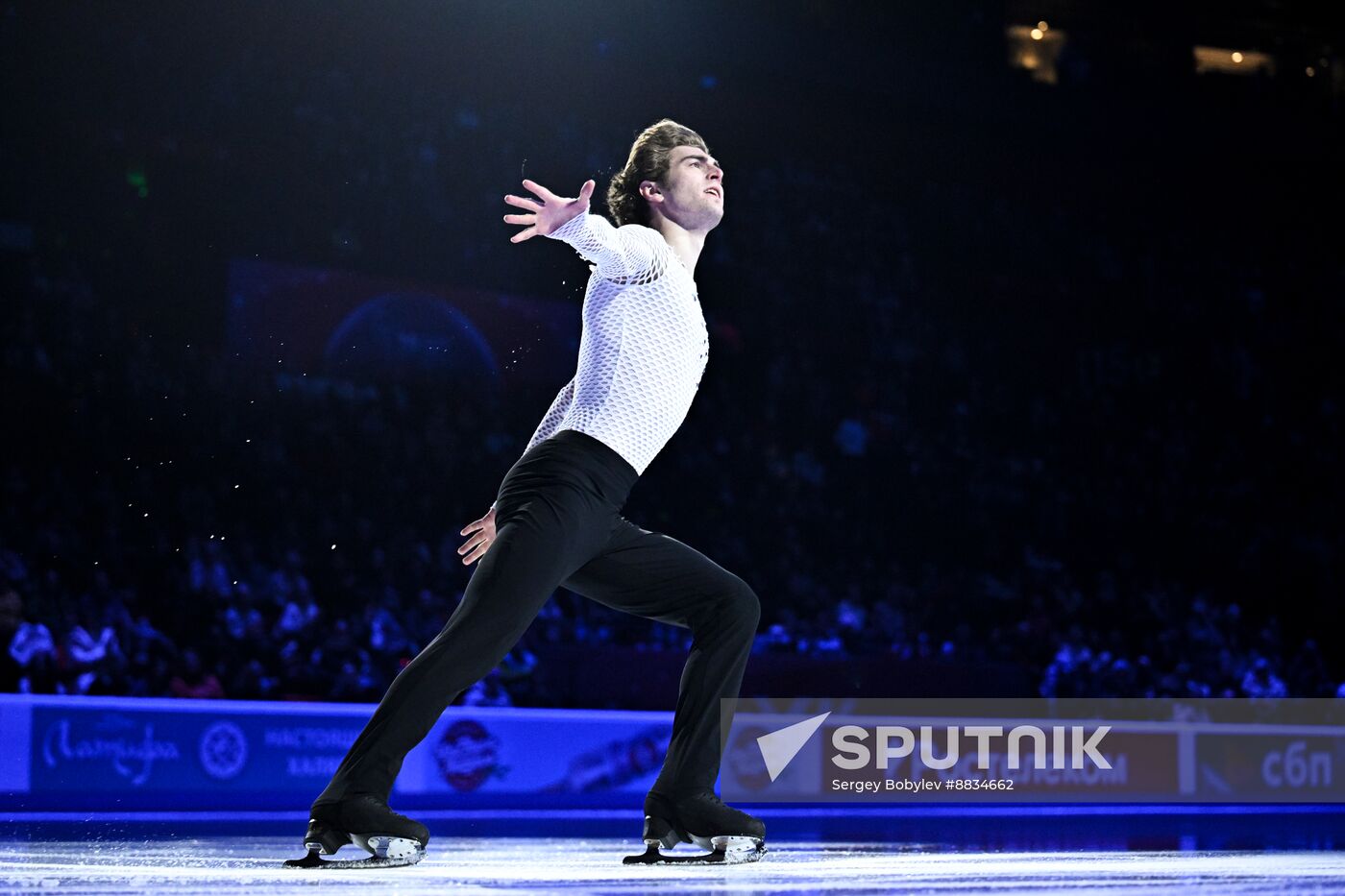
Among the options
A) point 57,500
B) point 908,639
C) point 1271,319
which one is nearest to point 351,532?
point 57,500

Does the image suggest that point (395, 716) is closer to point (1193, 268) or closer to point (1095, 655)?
point (1095, 655)

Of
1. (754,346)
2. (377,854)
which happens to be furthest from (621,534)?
(754,346)

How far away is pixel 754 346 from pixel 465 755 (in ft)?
22.3

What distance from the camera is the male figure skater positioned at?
2379 mm

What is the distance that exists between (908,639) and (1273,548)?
4927 mm

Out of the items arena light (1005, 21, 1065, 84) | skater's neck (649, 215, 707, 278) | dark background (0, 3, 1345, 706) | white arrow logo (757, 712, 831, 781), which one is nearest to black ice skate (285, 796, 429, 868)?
skater's neck (649, 215, 707, 278)

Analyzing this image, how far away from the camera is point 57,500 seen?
31.3 feet

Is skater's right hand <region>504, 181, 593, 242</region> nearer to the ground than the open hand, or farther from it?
farther from it

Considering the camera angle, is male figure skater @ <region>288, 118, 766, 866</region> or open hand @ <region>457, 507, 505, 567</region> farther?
open hand @ <region>457, 507, 505, 567</region>

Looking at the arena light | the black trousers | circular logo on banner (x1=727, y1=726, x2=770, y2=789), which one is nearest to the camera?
the black trousers

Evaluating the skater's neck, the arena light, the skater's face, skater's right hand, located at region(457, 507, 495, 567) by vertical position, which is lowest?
skater's right hand, located at region(457, 507, 495, 567)

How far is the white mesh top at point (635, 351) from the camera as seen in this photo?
103 inches

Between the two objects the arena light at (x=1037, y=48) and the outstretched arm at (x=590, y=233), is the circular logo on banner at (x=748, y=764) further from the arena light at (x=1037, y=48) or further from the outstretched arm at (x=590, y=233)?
the arena light at (x=1037, y=48)

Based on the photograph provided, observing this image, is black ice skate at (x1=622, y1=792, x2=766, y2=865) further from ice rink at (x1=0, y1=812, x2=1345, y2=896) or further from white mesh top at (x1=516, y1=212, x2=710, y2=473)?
white mesh top at (x1=516, y1=212, x2=710, y2=473)
